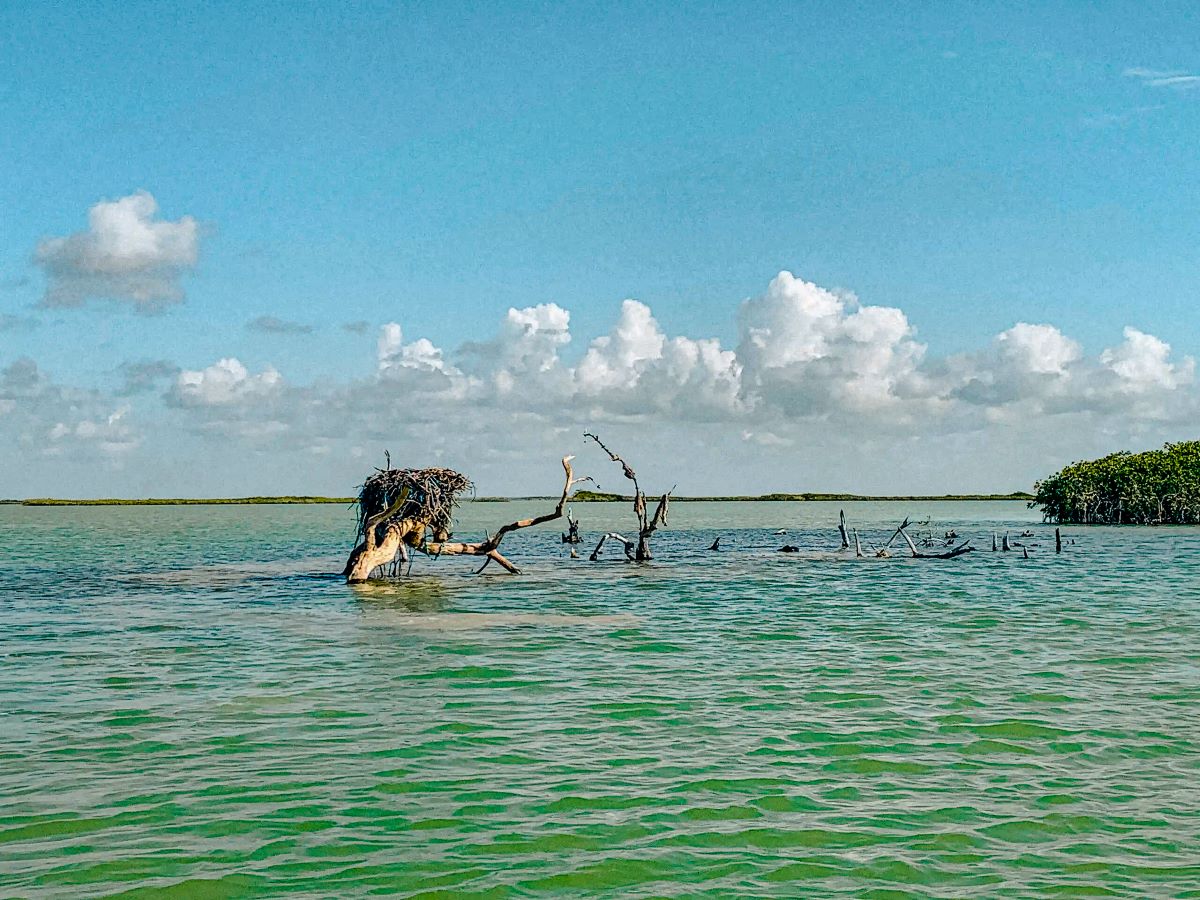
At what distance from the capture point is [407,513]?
38344mm

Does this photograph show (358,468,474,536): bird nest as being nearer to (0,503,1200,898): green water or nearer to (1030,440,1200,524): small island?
(0,503,1200,898): green water

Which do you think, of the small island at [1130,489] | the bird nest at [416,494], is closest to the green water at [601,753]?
the bird nest at [416,494]

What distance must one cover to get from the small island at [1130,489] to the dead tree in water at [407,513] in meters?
81.8

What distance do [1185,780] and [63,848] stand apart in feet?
38.6

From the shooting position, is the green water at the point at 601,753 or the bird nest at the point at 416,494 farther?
the bird nest at the point at 416,494

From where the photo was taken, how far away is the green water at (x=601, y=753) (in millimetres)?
9492

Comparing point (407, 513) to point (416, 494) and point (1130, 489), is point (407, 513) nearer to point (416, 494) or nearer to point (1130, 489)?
point (416, 494)

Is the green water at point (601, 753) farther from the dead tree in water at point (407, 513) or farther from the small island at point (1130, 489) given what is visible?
the small island at point (1130, 489)

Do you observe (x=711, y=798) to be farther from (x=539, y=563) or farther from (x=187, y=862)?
(x=539, y=563)

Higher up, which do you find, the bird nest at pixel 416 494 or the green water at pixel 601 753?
the bird nest at pixel 416 494

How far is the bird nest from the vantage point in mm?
37594

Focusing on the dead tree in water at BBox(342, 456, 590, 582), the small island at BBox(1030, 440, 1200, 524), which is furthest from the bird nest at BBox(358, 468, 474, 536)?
the small island at BBox(1030, 440, 1200, 524)

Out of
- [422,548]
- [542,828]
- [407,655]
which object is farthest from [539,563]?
[542,828]

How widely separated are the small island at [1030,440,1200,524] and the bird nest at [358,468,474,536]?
84.5 meters
